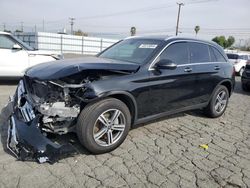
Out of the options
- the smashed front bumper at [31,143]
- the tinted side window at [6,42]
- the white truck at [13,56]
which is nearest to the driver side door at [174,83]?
the smashed front bumper at [31,143]

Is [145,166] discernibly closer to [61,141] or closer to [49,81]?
[61,141]

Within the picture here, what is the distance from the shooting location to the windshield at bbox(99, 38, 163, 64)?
4069 millimetres

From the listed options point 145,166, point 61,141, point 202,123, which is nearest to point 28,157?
point 61,141

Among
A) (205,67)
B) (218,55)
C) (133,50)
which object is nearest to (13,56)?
(133,50)

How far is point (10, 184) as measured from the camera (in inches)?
106

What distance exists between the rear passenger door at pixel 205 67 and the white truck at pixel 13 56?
5081 millimetres

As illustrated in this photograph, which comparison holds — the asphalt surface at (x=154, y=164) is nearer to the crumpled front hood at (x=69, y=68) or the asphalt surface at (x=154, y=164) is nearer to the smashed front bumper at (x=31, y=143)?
the smashed front bumper at (x=31, y=143)

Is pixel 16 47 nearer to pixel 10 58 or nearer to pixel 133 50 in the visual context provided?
pixel 10 58

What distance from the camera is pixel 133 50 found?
439cm

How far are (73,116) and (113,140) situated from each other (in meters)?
0.77

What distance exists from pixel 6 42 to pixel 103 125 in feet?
17.8

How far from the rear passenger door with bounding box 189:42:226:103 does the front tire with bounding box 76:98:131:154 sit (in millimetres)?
1938

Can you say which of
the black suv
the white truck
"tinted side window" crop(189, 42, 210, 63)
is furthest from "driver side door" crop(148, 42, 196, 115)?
the white truck

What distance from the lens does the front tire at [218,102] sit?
534 centimetres
